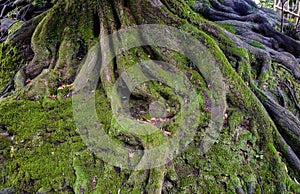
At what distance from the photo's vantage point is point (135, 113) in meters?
3.45

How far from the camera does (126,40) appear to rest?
3.87 m

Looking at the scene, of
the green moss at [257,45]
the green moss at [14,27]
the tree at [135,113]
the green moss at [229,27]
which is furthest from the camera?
the green moss at [229,27]

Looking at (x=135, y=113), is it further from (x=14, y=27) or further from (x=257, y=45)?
(x=14, y=27)

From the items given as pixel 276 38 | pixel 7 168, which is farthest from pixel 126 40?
pixel 276 38

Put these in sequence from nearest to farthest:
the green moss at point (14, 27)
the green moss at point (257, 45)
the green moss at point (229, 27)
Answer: the green moss at point (14, 27) → the green moss at point (257, 45) → the green moss at point (229, 27)

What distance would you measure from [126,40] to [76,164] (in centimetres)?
208

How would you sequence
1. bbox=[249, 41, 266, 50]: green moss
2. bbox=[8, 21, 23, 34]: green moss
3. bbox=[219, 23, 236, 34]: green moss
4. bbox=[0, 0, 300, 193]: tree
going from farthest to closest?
bbox=[219, 23, 236, 34]: green moss
bbox=[249, 41, 266, 50]: green moss
bbox=[8, 21, 23, 34]: green moss
bbox=[0, 0, 300, 193]: tree

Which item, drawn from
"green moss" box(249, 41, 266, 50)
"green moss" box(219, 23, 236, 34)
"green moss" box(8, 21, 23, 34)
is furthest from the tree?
"green moss" box(219, 23, 236, 34)

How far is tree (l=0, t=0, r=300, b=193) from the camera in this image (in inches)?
110

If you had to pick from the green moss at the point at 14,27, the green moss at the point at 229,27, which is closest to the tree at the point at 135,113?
the green moss at the point at 14,27

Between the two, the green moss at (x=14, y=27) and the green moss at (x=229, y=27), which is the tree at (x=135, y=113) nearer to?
the green moss at (x=14, y=27)

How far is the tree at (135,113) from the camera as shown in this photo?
2787mm

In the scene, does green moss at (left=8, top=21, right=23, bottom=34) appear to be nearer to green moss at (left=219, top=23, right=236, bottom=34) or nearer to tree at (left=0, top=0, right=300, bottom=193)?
tree at (left=0, top=0, right=300, bottom=193)

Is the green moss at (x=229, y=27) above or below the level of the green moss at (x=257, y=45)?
above
